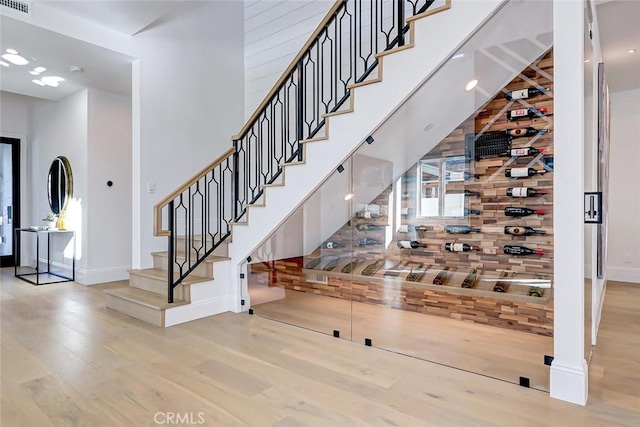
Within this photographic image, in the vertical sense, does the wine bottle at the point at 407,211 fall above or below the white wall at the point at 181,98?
below

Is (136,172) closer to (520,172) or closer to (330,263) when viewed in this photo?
(330,263)

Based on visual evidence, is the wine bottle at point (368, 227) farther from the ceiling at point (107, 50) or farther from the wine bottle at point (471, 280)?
the ceiling at point (107, 50)

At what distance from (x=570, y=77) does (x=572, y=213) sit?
72 centimetres

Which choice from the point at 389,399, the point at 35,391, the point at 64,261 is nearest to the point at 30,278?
the point at 64,261

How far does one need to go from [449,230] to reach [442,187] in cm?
39

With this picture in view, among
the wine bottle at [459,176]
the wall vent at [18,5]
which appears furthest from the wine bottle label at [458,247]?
the wall vent at [18,5]

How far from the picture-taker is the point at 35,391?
83.0 inches

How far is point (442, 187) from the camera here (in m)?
3.31

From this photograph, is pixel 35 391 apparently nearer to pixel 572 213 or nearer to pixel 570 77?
pixel 572 213

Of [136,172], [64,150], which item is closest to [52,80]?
[64,150]

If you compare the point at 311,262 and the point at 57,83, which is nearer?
the point at 311,262

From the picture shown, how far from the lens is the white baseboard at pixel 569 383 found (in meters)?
1.95

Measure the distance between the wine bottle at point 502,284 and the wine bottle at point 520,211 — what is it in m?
0.49

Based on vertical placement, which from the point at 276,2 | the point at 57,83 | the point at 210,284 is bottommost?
the point at 210,284
